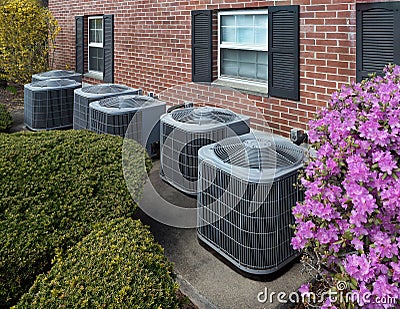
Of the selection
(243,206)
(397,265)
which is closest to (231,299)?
(243,206)

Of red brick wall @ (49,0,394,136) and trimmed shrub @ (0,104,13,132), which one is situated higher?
red brick wall @ (49,0,394,136)

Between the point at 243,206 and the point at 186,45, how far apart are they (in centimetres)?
387

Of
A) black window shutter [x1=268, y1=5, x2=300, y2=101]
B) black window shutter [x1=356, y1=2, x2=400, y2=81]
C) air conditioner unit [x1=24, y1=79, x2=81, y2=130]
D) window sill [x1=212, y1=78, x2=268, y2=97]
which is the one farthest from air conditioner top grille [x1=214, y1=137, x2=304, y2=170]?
air conditioner unit [x1=24, y1=79, x2=81, y2=130]

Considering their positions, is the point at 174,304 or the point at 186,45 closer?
the point at 174,304

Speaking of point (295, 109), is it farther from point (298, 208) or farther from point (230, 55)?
point (298, 208)

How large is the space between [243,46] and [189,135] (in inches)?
72.6

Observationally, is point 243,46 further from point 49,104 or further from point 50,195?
point 49,104

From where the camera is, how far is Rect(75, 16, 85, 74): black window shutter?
907 centimetres

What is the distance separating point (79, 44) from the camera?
9.21 m

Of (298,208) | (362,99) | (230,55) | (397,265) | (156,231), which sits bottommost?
(156,231)

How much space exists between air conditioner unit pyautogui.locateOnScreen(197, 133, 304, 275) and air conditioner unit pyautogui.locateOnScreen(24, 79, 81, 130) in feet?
15.0

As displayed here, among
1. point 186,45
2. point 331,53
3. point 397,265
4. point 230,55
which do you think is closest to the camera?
point 397,265

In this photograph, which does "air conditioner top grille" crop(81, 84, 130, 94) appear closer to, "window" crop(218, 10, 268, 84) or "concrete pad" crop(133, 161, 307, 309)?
"window" crop(218, 10, 268, 84)

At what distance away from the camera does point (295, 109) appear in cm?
476
